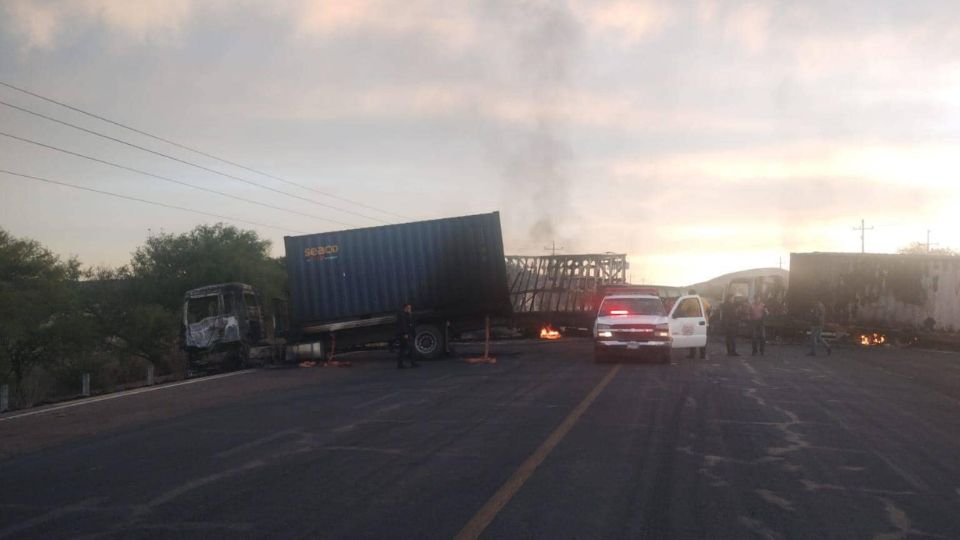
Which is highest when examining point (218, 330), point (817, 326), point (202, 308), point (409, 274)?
point (409, 274)

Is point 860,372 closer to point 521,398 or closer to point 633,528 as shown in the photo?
point 521,398

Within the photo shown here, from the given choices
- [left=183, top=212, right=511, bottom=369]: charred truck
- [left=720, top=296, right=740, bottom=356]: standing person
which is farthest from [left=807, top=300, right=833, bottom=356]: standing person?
[left=183, top=212, right=511, bottom=369]: charred truck

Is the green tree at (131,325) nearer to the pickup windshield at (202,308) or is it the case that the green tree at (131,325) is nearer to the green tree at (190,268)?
the green tree at (190,268)

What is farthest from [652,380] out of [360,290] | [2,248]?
[2,248]

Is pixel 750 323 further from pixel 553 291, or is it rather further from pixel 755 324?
pixel 553 291

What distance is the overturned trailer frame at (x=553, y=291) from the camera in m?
32.7

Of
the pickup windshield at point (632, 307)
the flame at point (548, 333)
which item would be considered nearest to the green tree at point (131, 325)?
the flame at point (548, 333)

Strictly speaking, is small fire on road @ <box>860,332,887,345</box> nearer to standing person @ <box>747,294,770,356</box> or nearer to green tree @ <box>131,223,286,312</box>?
standing person @ <box>747,294,770,356</box>

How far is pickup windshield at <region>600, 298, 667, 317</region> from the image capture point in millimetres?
25188

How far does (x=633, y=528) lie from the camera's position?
6922 mm

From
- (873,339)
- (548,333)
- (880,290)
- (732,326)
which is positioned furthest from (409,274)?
(873,339)

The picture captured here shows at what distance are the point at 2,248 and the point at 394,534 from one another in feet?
119

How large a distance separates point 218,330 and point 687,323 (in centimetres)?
A: 1431

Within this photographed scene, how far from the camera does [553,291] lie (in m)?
33.1
